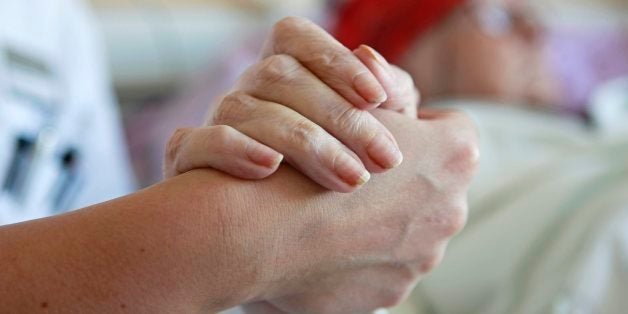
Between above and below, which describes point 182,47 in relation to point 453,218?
above

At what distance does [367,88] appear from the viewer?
571 mm

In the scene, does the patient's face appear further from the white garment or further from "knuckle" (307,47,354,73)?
"knuckle" (307,47,354,73)

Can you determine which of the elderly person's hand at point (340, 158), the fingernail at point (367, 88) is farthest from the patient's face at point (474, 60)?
the fingernail at point (367, 88)

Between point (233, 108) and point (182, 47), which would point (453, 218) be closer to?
point (233, 108)

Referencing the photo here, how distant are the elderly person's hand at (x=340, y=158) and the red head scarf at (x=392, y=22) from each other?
3.56ft

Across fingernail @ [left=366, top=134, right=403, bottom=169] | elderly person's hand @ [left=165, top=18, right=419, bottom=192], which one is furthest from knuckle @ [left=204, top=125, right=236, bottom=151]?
fingernail @ [left=366, top=134, right=403, bottom=169]

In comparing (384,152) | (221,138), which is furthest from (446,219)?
(221,138)

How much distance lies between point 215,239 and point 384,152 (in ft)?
0.49

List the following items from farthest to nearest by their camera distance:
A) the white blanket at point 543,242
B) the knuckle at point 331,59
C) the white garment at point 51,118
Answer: the white garment at point 51,118 < the white blanket at point 543,242 < the knuckle at point 331,59

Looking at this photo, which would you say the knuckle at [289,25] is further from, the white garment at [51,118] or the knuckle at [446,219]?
the white garment at [51,118]

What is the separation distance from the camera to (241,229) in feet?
Answer: 1.71

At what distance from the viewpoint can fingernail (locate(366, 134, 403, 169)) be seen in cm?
55

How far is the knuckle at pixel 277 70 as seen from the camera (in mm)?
591

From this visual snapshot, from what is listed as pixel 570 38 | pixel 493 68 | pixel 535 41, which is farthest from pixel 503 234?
pixel 570 38
